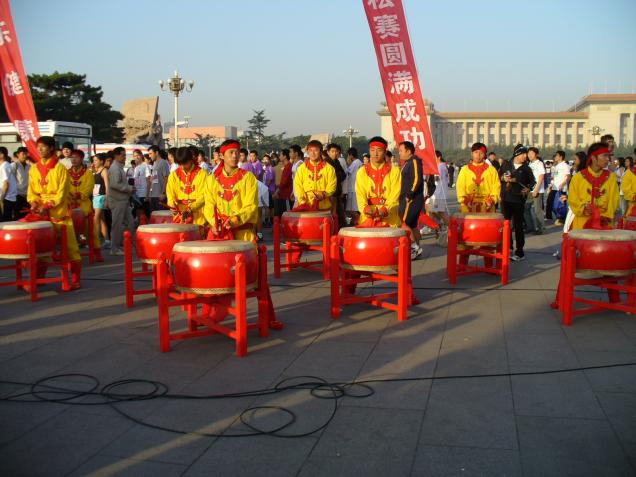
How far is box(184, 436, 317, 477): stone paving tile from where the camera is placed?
2902 mm

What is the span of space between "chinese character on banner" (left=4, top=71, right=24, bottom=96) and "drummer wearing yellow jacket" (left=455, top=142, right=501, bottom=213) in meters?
6.85

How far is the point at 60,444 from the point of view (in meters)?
3.21

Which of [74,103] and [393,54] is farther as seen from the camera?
[74,103]

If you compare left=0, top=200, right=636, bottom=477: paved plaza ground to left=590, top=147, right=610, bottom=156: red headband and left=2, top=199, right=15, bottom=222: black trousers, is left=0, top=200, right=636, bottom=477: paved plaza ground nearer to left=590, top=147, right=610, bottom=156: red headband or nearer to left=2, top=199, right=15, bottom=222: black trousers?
left=590, top=147, right=610, bottom=156: red headband

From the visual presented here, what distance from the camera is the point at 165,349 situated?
4.81 metres

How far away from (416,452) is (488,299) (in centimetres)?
379

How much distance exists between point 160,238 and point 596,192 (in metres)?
4.22

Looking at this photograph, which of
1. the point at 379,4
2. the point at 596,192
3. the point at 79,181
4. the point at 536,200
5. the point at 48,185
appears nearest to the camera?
the point at 596,192

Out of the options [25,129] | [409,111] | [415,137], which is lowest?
[415,137]

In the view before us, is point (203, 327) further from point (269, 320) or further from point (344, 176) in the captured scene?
point (344, 176)

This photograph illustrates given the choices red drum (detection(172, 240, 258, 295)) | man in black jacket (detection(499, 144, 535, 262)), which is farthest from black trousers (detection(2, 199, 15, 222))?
man in black jacket (detection(499, 144, 535, 262))

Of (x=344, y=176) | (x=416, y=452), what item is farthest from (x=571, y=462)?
(x=344, y=176)

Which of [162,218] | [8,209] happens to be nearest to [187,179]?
[162,218]

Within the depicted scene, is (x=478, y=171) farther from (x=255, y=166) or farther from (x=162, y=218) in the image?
(x=255, y=166)
